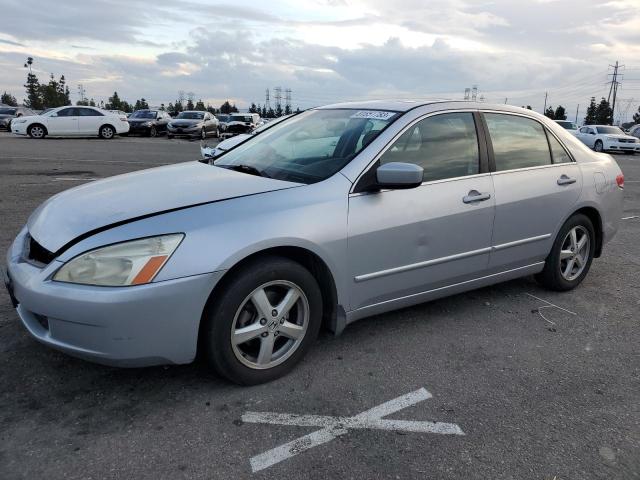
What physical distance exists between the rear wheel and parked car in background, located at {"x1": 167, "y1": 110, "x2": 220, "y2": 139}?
6305 mm

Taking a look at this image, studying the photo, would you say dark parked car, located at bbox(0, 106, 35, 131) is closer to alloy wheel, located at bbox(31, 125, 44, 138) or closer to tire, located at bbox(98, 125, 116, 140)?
alloy wheel, located at bbox(31, 125, 44, 138)

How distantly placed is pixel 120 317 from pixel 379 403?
1399 mm

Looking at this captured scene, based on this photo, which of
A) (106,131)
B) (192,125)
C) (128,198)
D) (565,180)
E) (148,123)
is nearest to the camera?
(128,198)

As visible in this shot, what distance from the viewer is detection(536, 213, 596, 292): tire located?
442 centimetres

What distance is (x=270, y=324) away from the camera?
2939 millimetres

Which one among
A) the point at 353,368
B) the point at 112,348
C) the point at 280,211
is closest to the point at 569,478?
the point at 353,368

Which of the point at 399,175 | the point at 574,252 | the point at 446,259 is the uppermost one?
the point at 399,175

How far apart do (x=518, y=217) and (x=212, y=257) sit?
243 cm

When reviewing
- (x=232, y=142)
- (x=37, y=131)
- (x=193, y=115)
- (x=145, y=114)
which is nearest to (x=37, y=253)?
(x=232, y=142)

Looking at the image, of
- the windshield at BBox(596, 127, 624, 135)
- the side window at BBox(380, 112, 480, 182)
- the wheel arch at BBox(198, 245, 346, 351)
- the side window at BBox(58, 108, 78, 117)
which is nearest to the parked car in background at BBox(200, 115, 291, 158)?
the side window at BBox(380, 112, 480, 182)

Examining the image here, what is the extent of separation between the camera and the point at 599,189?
181 inches

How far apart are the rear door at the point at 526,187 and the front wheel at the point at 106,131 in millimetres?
23677

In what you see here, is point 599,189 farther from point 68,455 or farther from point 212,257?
point 68,455

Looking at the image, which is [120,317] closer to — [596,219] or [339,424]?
[339,424]
